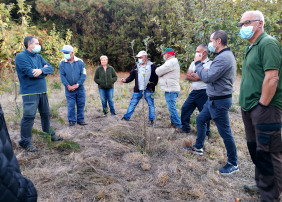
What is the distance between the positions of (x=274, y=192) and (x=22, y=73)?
396 centimetres

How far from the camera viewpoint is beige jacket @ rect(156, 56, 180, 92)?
4.73 metres

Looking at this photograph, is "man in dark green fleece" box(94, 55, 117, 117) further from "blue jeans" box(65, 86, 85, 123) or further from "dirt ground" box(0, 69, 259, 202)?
"dirt ground" box(0, 69, 259, 202)

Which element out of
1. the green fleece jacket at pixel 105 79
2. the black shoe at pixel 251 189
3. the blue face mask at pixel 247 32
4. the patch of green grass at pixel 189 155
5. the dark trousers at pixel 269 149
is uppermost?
the blue face mask at pixel 247 32

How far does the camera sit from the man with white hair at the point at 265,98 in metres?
2.23

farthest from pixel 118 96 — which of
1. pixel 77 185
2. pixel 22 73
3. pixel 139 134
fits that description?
pixel 77 185

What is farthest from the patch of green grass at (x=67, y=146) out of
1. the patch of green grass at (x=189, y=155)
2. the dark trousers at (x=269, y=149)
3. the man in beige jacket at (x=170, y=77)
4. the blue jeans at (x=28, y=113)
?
the dark trousers at (x=269, y=149)

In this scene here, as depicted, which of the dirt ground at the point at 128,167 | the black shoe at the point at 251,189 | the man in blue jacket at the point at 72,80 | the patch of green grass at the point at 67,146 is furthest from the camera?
the man in blue jacket at the point at 72,80

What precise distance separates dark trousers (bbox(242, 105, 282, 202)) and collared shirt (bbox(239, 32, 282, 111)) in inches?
4.2

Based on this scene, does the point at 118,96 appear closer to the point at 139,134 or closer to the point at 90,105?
the point at 90,105

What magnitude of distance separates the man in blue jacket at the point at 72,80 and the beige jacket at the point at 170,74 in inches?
75.4

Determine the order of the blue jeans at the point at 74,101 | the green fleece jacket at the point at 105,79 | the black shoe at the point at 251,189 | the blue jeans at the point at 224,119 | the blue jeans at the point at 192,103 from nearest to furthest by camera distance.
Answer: the black shoe at the point at 251,189, the blue jeans at the point at 224,119, the blue jeans at the point at 192,103, the blue jeans at the point at 74,101, the green fleece jacket at the point at 105,79

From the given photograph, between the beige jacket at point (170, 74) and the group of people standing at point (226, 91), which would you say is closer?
the group of people standing at point (226, 91)

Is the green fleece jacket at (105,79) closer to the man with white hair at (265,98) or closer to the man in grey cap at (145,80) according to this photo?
the man in grey cap at (145,80)

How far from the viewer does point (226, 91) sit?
312cm
